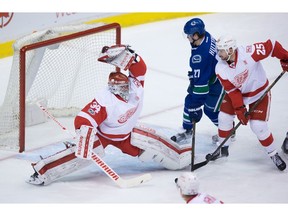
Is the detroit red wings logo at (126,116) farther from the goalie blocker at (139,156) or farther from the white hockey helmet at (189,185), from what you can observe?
the white hockey helmet at (189,185)

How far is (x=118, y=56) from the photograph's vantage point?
223 inches

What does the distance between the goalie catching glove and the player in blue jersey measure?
42 centimetres

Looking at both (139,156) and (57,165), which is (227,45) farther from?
(57,165)

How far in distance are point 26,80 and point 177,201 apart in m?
1.42

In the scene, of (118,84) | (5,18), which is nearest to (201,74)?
(118,84)

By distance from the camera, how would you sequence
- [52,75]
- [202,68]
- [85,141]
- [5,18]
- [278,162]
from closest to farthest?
[85,141] < [278,162] < [202,68] < [52,75] < [5,18]

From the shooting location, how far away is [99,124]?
549cm

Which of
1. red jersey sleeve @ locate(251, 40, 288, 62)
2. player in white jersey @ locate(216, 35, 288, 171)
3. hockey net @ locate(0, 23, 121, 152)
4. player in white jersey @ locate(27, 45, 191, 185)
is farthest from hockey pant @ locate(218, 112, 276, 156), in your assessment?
hockey net @ locate(0, 23, 121, 152)

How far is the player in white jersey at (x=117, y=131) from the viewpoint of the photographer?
214 inches

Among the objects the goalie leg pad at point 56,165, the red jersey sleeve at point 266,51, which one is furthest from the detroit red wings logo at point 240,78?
the goalie leg pad at point 56,165

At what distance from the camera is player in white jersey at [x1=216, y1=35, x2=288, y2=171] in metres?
5.66

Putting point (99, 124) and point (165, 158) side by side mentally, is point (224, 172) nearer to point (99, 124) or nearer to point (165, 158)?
point (165, 158)

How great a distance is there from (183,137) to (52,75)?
923 mm

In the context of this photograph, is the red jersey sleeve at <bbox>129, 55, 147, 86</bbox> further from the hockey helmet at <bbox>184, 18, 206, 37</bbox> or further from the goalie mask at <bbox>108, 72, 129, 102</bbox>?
the hockey helmet at <bbox>184, 18, 206, 37</bbox>
